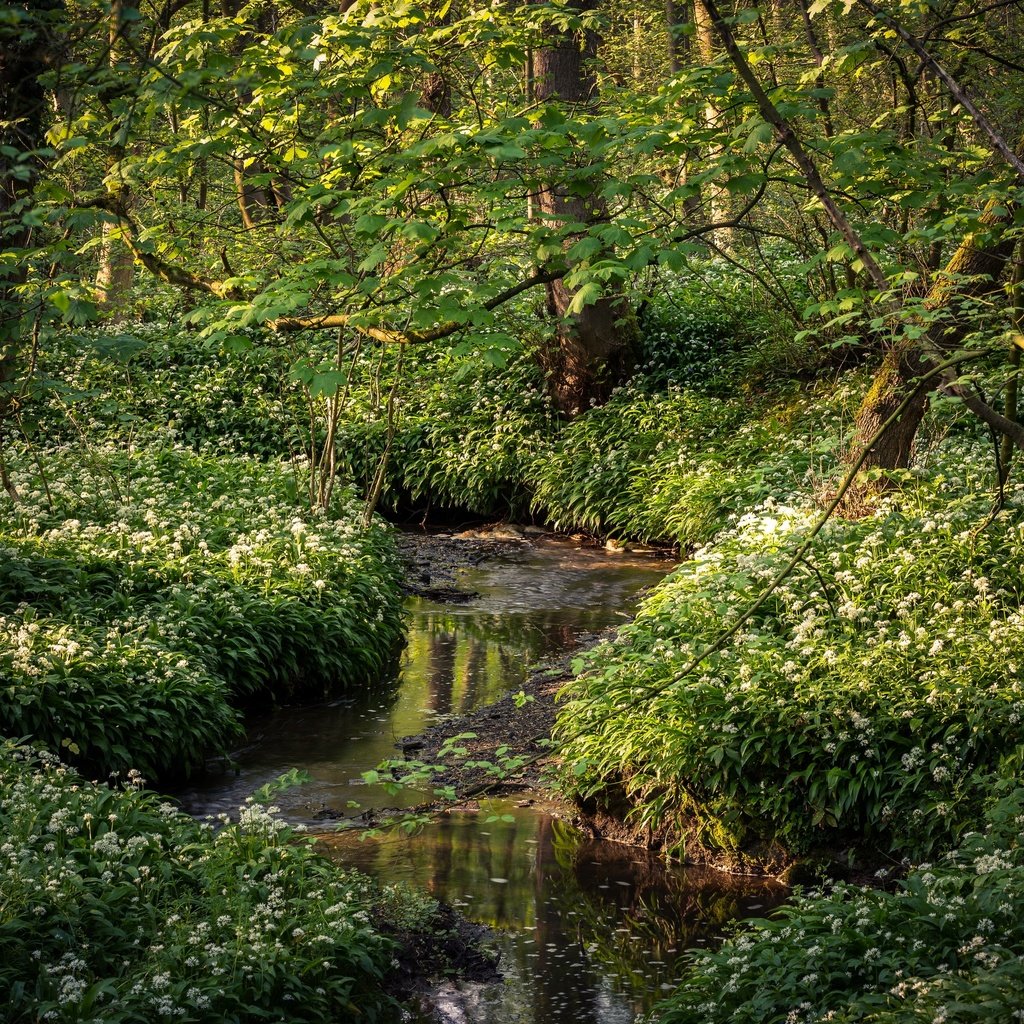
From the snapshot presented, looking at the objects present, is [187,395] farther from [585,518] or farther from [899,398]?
[899,398]

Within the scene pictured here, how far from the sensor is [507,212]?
17.6 ft

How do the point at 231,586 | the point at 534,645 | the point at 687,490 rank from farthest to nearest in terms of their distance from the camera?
1. the point at 687,490
2. the point at 534,645
3. the point at 231,586

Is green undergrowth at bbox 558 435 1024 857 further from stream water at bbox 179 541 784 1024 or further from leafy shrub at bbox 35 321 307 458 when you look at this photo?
leafy shrub at bbox 35 321 307 458

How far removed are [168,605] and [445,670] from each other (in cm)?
253

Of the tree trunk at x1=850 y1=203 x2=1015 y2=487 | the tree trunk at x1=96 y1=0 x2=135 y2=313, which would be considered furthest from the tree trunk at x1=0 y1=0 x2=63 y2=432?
the tree trunk at x1=850 y1=203 x2=1015 y2=487

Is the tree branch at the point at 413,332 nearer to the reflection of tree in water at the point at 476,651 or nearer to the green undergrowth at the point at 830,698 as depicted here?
the green undergrowth at the point at 830,698

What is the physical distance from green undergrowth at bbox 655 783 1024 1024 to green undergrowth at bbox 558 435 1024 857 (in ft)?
3.07

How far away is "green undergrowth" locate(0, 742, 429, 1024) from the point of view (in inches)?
164

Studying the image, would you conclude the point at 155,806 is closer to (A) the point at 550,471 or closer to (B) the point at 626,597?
(B) the point at 626,597

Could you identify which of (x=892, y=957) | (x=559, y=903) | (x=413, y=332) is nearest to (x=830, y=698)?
(x=559, y=903)

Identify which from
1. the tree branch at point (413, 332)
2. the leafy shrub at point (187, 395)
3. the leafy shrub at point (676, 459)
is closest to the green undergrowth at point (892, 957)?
the tree branch at point (413, 332)

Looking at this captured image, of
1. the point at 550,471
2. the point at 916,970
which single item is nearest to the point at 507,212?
the point at 916,970

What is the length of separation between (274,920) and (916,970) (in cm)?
260

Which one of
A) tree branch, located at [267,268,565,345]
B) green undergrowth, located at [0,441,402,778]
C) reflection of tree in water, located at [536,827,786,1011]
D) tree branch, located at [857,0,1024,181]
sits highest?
tree branch, located at [857,0,1024,181]
